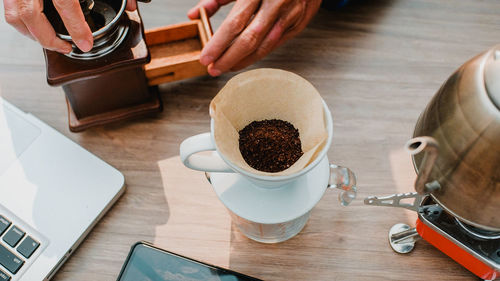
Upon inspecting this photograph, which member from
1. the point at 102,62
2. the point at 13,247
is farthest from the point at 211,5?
the point at 13,247

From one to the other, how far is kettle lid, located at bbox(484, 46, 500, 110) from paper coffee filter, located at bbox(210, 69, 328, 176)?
0.14 m

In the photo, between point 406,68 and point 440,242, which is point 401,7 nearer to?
point 406,68

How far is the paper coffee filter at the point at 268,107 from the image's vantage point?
0.40 m

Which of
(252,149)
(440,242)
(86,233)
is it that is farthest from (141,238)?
(440,242)

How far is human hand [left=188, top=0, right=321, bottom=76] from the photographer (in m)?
0.57

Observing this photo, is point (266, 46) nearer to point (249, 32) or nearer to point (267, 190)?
point (249, 32)

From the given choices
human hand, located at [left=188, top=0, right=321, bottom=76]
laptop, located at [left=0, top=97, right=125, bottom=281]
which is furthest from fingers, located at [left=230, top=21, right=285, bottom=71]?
laptop, located at [left=0, top=97, right=125, bottom=281]

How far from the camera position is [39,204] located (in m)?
0.54

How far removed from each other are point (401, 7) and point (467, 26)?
0.11m

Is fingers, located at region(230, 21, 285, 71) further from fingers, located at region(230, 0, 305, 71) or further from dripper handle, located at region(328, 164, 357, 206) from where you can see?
dripper handle, located at region(328, 164, 357, 206)

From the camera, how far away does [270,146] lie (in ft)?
1.43

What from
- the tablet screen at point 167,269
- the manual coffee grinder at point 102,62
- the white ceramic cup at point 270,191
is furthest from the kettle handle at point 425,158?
the manual coffee grinder at point 102,62

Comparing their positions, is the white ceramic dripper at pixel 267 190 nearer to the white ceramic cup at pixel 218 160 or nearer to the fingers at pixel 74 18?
the white ceramic cup at pixel 218 160

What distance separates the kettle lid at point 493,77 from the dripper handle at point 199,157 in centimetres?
24
